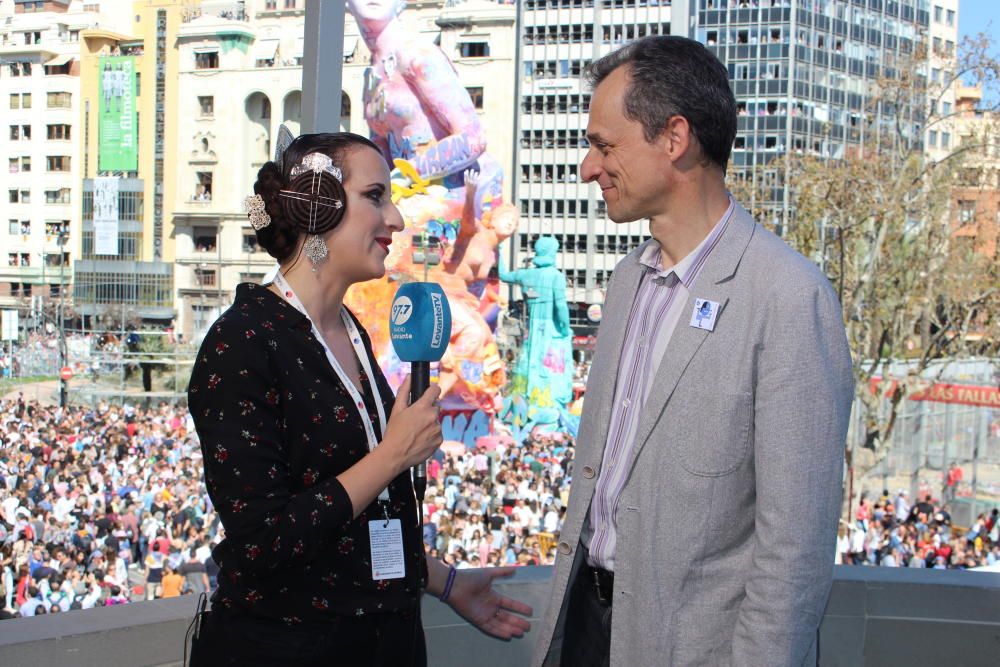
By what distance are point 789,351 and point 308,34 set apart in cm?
185

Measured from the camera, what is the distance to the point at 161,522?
1327cm

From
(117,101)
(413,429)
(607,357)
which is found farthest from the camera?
(117,101)

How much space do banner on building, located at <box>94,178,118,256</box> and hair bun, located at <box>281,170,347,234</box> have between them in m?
63.0

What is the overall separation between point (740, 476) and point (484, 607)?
0.79 metres

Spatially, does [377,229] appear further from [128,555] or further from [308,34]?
[128,555]

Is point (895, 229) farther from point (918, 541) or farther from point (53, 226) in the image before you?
point (53, 226)

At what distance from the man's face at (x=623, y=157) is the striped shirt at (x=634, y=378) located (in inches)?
4.9

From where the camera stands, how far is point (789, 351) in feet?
6.15

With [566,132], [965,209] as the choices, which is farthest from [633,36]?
[965,209]

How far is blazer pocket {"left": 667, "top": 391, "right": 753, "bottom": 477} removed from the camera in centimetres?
191

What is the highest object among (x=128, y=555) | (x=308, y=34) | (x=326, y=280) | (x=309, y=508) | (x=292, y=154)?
(x=308, y=34)

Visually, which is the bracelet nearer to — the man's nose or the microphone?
the microphone

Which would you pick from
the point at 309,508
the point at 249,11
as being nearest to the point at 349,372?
the point at 309,508

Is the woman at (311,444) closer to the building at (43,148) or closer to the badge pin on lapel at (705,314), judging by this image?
the badge pin on lapel at (705,314)
